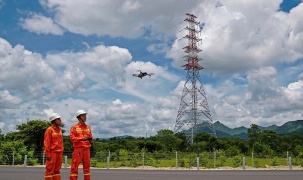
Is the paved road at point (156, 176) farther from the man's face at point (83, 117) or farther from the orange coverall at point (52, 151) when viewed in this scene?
the orange coverall at point (52, 151)

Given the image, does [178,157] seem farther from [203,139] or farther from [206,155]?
[203,139]

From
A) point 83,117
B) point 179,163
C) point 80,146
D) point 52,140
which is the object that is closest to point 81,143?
point 80,146

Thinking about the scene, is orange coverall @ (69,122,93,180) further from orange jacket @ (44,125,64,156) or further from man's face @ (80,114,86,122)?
orange jacket @ (44,125,64,156)

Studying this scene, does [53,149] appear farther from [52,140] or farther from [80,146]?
[80,146]

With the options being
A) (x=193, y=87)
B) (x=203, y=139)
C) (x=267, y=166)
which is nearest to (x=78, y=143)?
(x=267, y=166)

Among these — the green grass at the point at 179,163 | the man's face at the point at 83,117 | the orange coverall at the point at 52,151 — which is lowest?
the green grass at the point at 179,163

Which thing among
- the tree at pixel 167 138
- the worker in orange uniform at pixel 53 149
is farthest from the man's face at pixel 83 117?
the tree at pixel 167 138

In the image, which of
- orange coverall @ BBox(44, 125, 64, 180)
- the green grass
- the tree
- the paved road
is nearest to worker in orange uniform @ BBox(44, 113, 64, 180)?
orange coverall @ BBox(44, 125, 64, 180)
